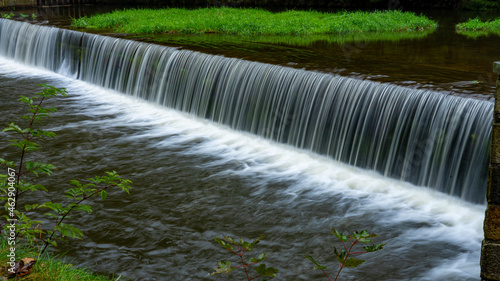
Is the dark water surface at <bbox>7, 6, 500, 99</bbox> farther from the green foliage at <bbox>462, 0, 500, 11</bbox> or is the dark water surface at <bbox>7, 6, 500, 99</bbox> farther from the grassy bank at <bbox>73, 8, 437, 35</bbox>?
the green foliage at <bbox>462, 0, 500, 11</bbox>

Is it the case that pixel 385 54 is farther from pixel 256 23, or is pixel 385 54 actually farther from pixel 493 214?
pixel 493 214

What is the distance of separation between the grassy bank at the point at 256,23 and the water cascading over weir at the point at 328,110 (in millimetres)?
2690

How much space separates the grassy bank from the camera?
15.0m

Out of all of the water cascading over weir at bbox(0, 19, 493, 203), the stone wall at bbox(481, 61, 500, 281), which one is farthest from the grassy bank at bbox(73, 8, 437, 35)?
the stone wall at bbox(481, 61, 500, 281)

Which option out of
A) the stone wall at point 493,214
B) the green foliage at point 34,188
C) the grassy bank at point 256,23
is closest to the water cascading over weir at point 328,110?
the grassy bank at point 256,23

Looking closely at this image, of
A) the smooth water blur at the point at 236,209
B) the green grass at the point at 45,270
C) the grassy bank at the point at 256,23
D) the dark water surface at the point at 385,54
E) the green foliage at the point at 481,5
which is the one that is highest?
the green foliage at the point at 481,5

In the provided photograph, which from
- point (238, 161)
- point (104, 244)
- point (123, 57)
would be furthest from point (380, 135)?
point (123, 57)

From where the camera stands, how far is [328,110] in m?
8.26

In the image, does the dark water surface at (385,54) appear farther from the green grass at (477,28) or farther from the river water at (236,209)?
the river water at (236,209)

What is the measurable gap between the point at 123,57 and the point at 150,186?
20.9 feet

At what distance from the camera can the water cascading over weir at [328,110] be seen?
6734 mm

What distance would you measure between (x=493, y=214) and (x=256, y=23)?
13118mm

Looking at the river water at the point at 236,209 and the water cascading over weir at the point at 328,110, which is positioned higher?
the water cascading over weir at the point at 328,110

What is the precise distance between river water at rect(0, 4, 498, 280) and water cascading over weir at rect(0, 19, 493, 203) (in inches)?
9.5
